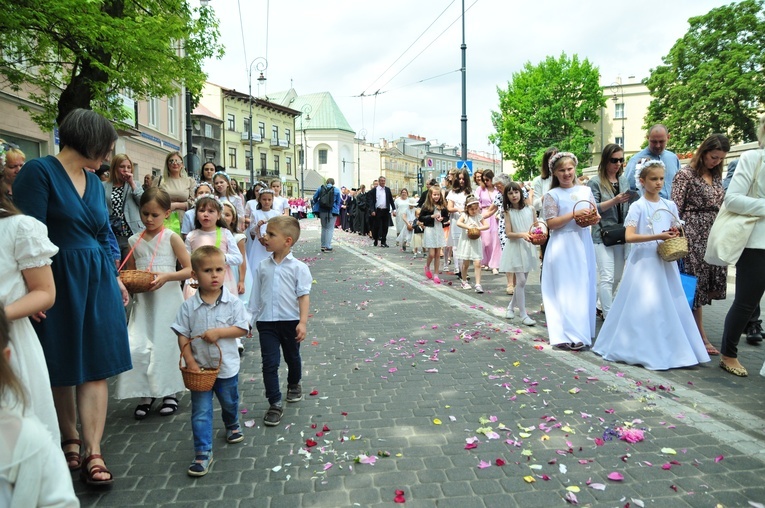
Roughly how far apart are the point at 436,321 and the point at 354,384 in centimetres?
279

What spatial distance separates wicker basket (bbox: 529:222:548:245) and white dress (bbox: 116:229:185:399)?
3.86 m

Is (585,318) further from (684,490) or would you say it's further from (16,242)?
(16,242)

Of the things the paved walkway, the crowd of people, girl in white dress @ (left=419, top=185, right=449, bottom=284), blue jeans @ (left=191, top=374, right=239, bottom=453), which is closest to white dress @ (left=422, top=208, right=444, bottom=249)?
girl in white dress @ (left=419, top=185, right=449, bottom=284)

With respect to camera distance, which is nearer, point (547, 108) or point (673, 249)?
point (673, 249)

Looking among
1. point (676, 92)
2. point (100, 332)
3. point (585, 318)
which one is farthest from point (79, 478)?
point (676, 92)

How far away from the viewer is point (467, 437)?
385cm

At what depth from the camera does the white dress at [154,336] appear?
4348mm

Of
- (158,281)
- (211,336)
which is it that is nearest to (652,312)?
(211,336)

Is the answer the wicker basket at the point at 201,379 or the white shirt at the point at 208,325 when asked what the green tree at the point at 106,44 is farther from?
the wicker basket at the point at 201,379

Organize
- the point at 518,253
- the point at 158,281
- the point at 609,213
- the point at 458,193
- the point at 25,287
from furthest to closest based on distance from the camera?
the point at 458,193, the point at 518,253, the point at 609,213, the point at 158,281, the point at 25,287

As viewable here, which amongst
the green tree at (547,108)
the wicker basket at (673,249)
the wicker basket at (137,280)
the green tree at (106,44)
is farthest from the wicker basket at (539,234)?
the green tree at (547,108)

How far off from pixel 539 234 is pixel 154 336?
4.16 metres

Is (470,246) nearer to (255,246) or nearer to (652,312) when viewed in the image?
(255,246)

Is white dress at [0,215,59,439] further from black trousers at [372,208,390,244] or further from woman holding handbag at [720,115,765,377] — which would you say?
black trousers at [372,208,390,244]
